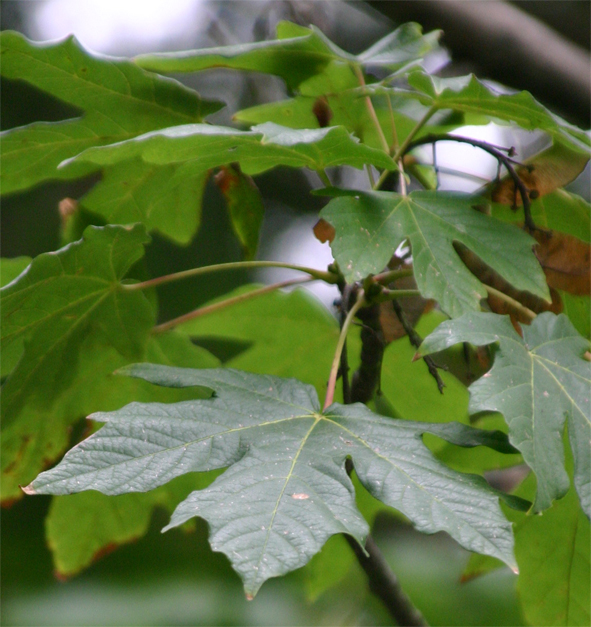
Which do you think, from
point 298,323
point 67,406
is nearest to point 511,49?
point 298,323

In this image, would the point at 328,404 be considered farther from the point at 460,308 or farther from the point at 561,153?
the point at 561,153

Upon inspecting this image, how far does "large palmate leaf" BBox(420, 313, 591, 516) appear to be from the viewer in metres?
0.61

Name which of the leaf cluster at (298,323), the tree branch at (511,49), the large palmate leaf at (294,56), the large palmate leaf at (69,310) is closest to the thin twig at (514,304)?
the leaf cluster at (298,323)

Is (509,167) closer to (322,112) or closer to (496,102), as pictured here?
(496,102)

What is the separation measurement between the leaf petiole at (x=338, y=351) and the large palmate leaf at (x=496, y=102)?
276 mm

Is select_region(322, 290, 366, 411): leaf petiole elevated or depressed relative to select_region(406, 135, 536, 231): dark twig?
depressed

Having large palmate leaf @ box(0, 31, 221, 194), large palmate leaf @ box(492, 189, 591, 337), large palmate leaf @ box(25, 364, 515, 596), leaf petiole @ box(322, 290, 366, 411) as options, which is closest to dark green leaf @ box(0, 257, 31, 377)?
large palmate leaf @ box(0, 31, 221, 194)

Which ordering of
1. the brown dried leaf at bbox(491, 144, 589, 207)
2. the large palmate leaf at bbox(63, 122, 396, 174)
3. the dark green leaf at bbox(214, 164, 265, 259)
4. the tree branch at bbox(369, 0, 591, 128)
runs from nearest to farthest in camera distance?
the large palmate leaf at bbox(63, 122, 396, 174) < the brown dried leaf at bbox(491, 144, 589, 207) < the dark green leaf at bbox(214, 164, 265, 259) < the tree branch at bbox(369, 0, 591, 128)

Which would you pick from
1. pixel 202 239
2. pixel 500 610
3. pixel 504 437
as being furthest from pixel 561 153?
pixel 202 239

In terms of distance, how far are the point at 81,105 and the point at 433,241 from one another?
0.54 metres

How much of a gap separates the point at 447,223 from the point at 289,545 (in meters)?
0.47

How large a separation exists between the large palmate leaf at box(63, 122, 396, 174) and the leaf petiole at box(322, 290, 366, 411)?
0.61ft

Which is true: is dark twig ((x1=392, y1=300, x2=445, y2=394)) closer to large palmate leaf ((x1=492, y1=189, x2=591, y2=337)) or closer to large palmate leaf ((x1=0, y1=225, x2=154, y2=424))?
large palmate leaf ((x1=492, y1=189, x2=591, y2=337))

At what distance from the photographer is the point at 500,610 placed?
1.74 meters
